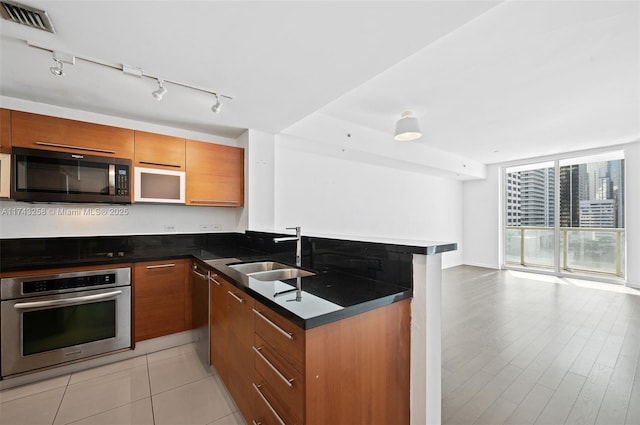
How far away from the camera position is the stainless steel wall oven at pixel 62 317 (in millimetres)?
2016

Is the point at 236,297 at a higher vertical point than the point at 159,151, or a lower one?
lower

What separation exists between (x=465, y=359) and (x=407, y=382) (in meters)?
1.33

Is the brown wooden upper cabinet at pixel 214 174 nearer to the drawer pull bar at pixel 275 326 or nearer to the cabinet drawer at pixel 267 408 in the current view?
the drawer pull bar at pixel 275 326

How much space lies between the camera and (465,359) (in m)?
2.41

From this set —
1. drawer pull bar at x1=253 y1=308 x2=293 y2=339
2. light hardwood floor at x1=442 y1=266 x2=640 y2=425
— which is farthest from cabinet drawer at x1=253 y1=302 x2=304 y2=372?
light hardwood floor at x1=442 y1=266 x2=640 y2=425

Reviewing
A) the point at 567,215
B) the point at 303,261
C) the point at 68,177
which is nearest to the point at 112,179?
the point at 68,177

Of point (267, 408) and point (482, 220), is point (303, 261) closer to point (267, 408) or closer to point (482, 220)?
point (267, 408)

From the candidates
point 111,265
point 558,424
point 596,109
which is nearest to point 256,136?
point 111,265

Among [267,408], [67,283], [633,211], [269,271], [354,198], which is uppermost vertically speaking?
[354,198]

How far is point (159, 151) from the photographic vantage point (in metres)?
2.85

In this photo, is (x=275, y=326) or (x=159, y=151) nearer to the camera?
(x=275, y=326)

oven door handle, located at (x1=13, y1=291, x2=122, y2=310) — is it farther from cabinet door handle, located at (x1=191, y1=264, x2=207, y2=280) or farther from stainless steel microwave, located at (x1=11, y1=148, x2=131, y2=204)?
stainless steel microwave, located at (x1=11, y1=148, x2=131, y2=204)

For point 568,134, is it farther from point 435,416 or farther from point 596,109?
point 435,416

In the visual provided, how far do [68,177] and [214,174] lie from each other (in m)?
1.27
